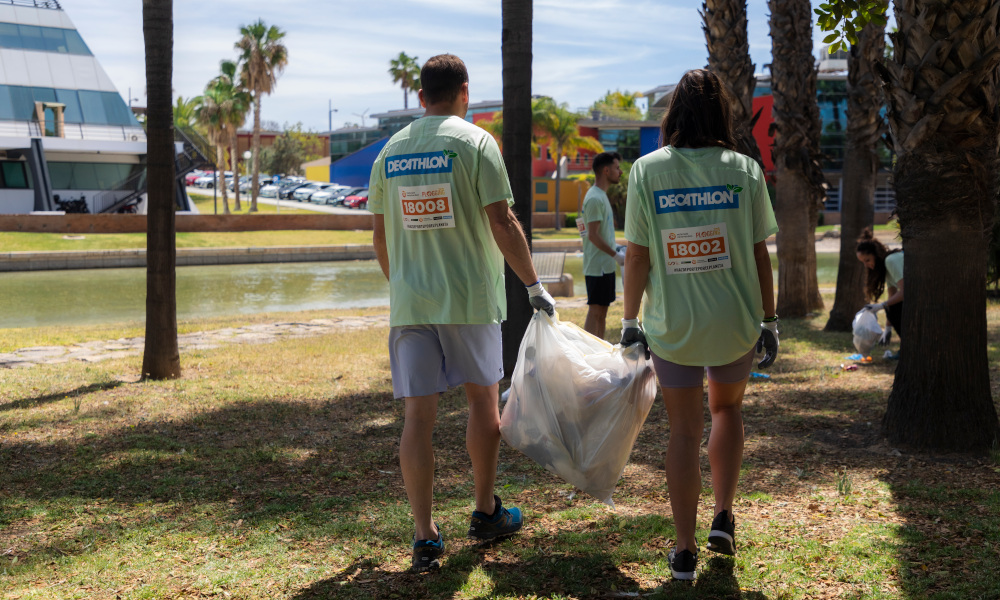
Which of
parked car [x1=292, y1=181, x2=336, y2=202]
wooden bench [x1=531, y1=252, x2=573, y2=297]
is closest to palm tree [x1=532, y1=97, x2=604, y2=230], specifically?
parked car [x1=292, y1=181, x2=336, y2=202]

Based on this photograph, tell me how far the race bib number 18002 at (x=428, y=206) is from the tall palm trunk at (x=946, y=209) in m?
2.85

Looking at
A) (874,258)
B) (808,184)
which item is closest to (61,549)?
(874,258)

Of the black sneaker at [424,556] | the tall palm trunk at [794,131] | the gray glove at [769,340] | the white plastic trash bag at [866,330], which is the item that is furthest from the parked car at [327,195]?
the gray glove at [769,340]

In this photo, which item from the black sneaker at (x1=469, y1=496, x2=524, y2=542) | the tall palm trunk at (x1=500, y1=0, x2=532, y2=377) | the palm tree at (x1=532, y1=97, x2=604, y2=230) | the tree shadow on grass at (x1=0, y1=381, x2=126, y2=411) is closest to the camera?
the black sneaker at (x1=469, y1=496, x2=524, y2=542)

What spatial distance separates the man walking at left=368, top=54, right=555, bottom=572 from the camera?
316cm

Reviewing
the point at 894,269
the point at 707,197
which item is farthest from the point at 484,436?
the point at 894,269

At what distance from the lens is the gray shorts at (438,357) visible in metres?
3.19

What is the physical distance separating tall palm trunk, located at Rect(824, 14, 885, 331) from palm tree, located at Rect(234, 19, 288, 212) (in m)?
44.0

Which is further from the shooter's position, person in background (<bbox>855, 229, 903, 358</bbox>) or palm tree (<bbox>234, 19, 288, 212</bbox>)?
palm tree (<bbox>234, 19, 288, 212</bbox>)

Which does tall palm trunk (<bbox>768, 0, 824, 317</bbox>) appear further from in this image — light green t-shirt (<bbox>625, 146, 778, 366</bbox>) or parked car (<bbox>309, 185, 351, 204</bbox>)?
parked car (<bbox>309, 185, 351, 204</bbox>)

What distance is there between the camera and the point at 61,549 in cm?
345

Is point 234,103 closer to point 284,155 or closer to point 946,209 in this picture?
point 284,155

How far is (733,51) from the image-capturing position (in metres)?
10.1

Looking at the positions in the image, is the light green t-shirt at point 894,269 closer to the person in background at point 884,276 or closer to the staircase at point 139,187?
the person in background at point 884,276
